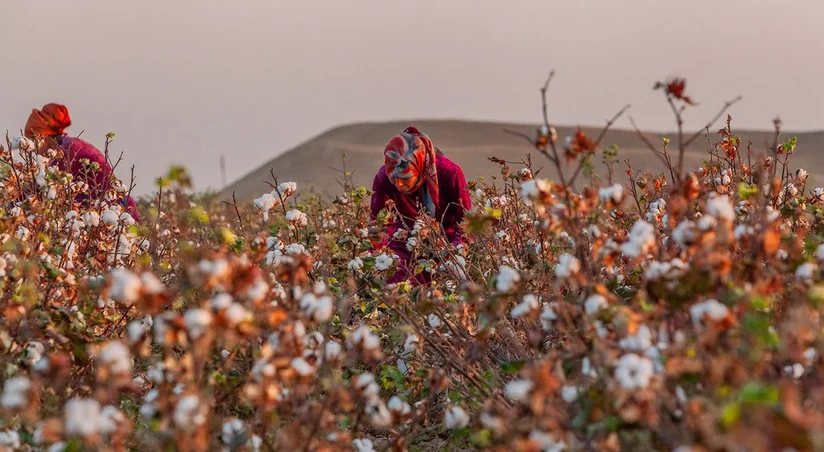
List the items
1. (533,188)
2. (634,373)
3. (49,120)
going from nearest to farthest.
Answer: (634,373) → (533,188) → (49,120)

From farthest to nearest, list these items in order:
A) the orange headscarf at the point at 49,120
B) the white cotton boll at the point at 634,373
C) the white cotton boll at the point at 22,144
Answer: the orange headscarf at the point at 49,120, the white cotton boll at the point at 22,144, the white cotton boll at the point at 634,373

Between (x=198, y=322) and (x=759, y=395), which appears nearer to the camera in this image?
(x=759, y=395)

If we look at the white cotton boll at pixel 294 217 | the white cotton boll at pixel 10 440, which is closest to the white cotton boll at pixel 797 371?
the white cotton boll at pixel 10 440

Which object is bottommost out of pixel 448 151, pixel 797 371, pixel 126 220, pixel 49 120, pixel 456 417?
pixel 448 151

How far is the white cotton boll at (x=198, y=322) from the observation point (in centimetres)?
175

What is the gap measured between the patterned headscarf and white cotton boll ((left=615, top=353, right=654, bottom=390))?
11.4 ft

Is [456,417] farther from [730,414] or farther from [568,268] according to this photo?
[730,414]

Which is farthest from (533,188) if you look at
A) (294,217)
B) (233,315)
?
(294,217)

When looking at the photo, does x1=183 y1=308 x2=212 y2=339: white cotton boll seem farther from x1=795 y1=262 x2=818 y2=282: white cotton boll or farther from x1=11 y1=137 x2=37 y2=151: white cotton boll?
x1=11 y1=137 x2=37 y2=151: white cotton boll

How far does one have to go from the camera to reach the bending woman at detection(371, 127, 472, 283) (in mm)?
5215

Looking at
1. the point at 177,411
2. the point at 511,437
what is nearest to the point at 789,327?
the point at 511,437

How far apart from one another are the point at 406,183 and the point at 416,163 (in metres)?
0.14

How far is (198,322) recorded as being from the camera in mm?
1755

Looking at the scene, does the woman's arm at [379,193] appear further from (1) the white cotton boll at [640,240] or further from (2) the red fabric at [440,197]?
(1) the white cotton boll at [640,240]
